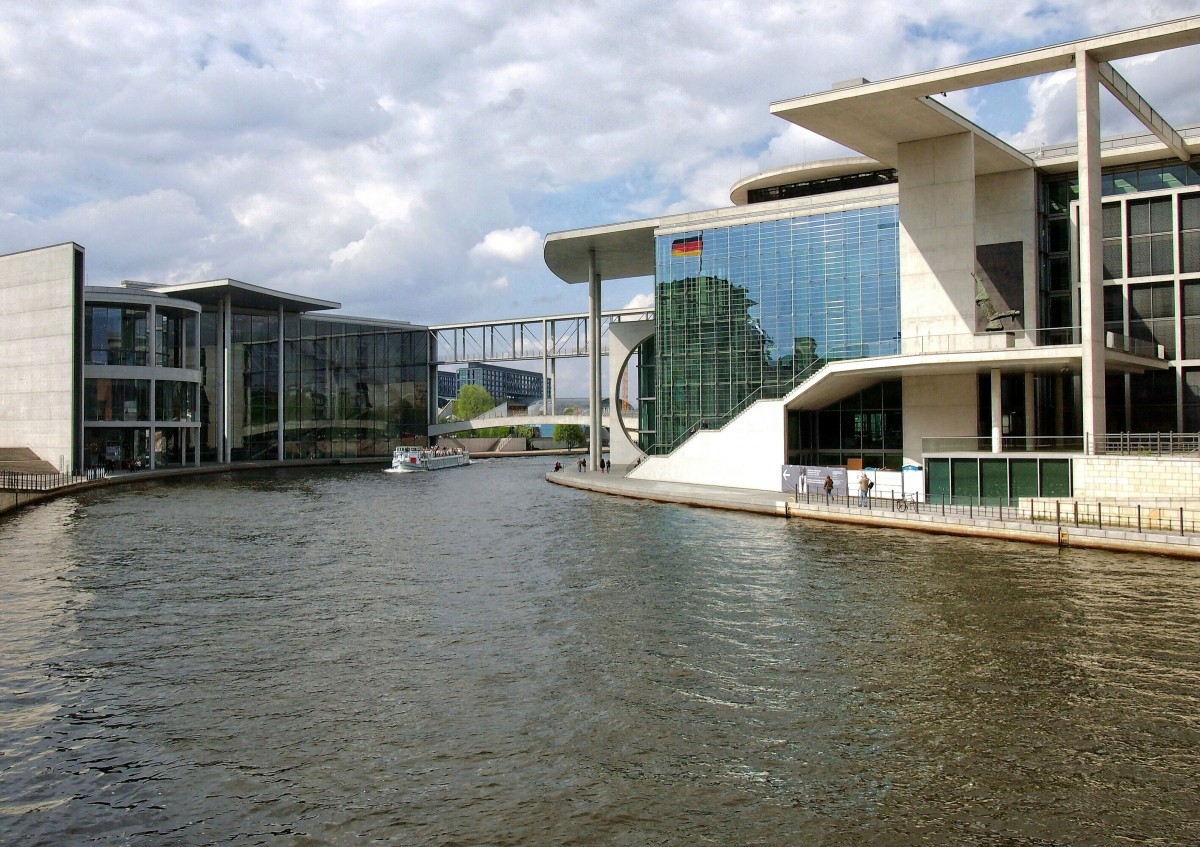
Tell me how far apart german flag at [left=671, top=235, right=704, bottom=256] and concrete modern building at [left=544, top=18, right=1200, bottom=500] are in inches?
3.5

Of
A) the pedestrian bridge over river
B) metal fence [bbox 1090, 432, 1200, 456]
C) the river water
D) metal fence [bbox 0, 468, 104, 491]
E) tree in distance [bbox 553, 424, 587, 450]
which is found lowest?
the river water

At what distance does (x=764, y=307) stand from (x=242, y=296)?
4886 cm

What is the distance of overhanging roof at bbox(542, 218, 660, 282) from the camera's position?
169 feet

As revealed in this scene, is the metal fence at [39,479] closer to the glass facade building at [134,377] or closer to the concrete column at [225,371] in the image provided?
the glass facade building at [134,377]

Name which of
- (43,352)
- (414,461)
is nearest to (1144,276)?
(414,461)

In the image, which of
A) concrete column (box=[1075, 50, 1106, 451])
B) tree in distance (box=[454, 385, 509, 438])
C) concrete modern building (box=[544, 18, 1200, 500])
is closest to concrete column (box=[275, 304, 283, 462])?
concrete modern building (box=[544, 18, 1200, 500])

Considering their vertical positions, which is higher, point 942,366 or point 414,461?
point 942,366

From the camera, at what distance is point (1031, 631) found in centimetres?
1575

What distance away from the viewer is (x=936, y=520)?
28047 mm

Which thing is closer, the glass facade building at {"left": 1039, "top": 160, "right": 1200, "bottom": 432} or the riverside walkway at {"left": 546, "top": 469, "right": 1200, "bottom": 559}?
the riverside walkway at {"left": 546, "top": 469, "right": 1200, "bottom": 559}

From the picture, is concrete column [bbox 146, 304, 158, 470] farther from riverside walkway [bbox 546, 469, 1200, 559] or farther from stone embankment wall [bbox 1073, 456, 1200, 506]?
stone embankment wall [bbox 1073, 456, 1200, 506]

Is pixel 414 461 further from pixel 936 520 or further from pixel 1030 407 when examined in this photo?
pixel 936 520

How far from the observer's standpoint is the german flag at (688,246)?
4809cm

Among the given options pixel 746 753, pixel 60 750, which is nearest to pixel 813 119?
pixel 746 753
